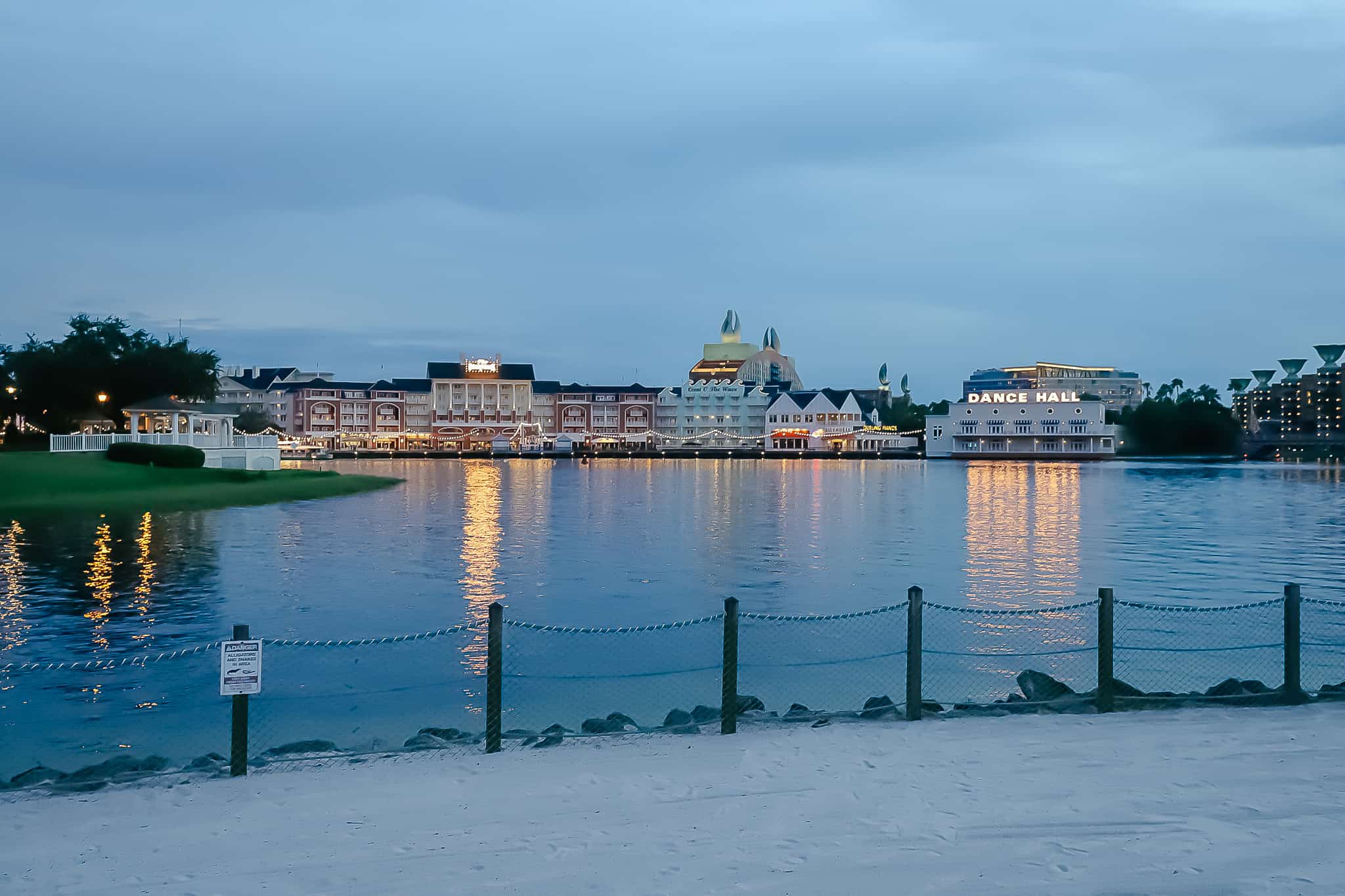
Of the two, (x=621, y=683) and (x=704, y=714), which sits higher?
(x=704, y=714)

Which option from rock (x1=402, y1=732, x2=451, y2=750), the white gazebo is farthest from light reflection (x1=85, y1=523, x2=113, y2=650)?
the white gazebo

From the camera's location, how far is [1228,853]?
6.65 metres

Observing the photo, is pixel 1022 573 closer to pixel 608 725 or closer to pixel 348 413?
pixel 608 725

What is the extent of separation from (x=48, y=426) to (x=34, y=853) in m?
79.0

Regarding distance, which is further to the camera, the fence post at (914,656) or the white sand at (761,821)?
the fence post at (914,656)

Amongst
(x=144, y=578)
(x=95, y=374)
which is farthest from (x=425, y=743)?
(x=95, y=374)

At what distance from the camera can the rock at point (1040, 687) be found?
12.0m

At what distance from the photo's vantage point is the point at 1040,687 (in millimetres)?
12117

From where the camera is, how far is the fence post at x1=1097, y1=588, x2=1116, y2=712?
1102 centimetres

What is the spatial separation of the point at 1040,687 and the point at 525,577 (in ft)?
54.6

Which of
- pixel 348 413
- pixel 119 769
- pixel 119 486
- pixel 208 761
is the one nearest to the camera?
pixel 119 769

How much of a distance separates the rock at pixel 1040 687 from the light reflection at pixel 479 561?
6896mm

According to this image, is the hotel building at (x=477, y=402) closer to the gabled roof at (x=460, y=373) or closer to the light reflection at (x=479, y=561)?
the gabled roof at (x=460, y=373)

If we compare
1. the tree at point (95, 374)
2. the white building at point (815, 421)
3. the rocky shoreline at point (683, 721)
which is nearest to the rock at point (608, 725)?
the rocky shoreline at point (683, 721)
